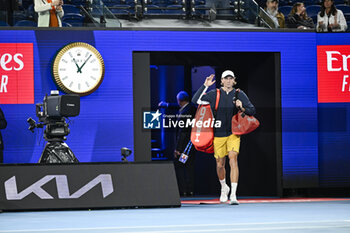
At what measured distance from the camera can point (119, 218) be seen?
7312 mm

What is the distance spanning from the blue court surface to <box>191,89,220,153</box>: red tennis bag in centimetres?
218

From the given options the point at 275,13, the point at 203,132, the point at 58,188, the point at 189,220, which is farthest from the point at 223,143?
the point at 189,220

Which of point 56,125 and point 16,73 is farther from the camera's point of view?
point 16,73

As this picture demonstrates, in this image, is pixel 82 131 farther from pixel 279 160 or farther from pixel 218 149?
pixel 279 160

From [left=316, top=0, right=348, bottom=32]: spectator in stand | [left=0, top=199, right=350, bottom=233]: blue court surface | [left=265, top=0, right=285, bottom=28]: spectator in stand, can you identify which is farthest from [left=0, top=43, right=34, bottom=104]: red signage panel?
[left=316, top=0, right=348, bottom=32]: spectator in stand

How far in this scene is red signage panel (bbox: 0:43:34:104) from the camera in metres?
10.8

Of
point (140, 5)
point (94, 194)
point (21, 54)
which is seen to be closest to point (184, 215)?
point (94, 194)

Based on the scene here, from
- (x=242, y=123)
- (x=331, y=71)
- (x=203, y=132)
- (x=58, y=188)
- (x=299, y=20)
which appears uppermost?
(x=299, y=20)

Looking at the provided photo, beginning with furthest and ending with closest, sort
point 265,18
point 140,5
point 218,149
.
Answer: point 140,5, point 265,18, point 218,149

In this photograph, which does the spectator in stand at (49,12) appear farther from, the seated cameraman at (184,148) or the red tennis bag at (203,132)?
the red tennis bag at (203,132)

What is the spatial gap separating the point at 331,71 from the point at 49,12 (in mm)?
4921

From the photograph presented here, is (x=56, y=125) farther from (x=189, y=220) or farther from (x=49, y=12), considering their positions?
(x=189, y=220)

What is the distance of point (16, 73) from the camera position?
35.7 ft

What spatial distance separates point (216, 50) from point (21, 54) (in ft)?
10.7
